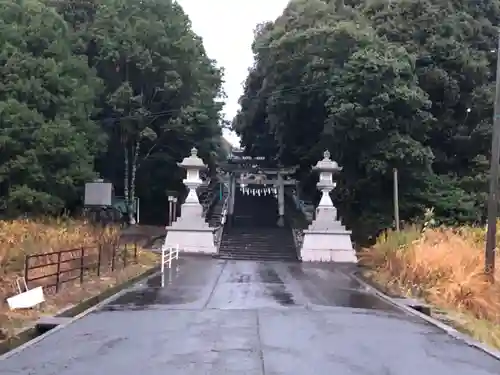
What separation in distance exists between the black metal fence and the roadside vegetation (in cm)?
682

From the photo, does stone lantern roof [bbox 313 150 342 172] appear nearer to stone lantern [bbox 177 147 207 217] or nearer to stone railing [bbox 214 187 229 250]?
stone lantern [bbox 177 147 207 217]

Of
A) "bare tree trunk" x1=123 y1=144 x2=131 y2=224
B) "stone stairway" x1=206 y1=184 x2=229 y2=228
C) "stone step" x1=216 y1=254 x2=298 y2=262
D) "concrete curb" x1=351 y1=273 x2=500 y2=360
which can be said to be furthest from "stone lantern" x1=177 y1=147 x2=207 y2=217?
"concrete curb" x1=351 y1=273 x2=500 y2=360

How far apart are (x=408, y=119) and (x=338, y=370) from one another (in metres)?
22.7

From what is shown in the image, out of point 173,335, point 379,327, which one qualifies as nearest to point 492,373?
point 379,327

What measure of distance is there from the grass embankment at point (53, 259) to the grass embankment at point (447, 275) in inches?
256

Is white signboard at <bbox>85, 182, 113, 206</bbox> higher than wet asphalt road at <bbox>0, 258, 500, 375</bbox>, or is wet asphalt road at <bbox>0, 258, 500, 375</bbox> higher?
white signboard at <bbox>85, 182, 113, 206</bbox>

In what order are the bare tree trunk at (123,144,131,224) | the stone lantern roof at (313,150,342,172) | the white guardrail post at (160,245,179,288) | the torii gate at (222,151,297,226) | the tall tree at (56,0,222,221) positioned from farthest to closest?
the torii gate at (222,151,297,226)
the bare tree trunk at (123,144,131,224)
the tall tree at (56,0,222,221)
the stone lantern roof at (313,150,342,172)
the white guardrail post at (160,245,179,288)

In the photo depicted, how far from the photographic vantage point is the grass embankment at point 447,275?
476 inches

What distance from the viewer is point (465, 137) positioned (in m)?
31.8

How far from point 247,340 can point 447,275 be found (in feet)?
23.8

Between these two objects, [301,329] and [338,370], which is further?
[301,329]

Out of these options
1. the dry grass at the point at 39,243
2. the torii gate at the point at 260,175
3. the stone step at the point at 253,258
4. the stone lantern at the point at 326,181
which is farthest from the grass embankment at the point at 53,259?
the torii gate at the point at 260,175

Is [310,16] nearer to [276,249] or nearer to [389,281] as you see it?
[276,249]

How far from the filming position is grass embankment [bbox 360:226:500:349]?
12.1 m
